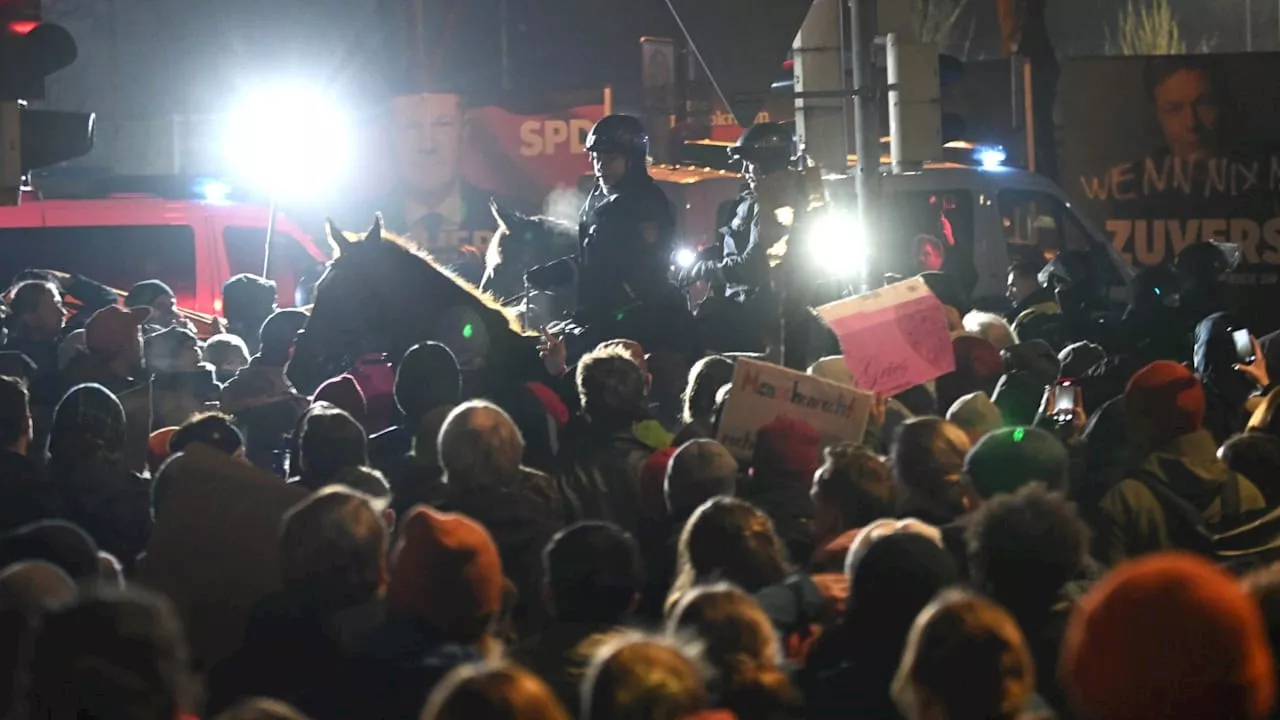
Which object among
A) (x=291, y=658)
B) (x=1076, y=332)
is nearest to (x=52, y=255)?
(x=1076, y=332)

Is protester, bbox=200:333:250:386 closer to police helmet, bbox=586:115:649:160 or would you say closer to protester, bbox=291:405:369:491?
police helmet, bbox=586:115:649:160

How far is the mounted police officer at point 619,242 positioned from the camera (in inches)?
388

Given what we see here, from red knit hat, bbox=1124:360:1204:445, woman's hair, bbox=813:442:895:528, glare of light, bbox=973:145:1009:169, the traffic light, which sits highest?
the traffic light

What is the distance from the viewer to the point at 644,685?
3.34m

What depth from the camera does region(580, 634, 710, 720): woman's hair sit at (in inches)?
131

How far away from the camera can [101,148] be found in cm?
4091

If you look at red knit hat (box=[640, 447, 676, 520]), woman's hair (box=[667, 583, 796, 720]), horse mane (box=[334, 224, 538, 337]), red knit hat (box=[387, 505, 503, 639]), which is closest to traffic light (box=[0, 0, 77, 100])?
horse mane (box=[334, 224, 538, 337])

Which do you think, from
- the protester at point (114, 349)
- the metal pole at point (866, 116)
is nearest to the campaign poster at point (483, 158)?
the metal pole at point (866, 116)

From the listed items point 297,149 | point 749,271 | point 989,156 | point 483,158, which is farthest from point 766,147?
point 297,149

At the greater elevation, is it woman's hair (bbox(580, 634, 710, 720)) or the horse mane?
the horse mane

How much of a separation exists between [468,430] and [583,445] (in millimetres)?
1424

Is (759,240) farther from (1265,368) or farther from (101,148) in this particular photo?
(101,148)

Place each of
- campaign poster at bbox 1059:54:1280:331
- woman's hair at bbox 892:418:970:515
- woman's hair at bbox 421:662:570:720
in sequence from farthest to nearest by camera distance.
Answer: campaign poster at bbox 1059:54:1280:331, woman's hair at bbox 892:418:970:515, woman's hair at bbox 421:662:570:720

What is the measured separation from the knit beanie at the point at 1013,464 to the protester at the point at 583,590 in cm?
164
